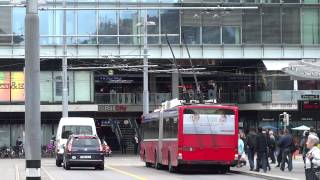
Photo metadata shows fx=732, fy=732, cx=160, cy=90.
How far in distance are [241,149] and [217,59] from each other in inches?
1235

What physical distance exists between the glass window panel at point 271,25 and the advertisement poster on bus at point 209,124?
3662cm

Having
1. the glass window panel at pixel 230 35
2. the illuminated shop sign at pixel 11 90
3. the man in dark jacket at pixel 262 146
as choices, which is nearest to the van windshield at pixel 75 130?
the man in dark jacket at pixel 262 146

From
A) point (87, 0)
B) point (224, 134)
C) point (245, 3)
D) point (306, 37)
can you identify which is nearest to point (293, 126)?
point (306, 37)

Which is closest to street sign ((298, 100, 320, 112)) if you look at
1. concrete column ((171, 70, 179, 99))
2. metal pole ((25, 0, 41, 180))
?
metal pole ((25, 0, 41, 180))

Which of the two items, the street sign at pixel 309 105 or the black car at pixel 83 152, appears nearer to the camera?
the street sign at pixel 309 105

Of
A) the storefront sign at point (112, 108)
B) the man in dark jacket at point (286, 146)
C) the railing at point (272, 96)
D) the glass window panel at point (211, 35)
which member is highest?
the glass window panel at point (211, 35)

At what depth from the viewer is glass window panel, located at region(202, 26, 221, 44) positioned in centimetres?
6550

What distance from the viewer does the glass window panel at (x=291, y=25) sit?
66562mm

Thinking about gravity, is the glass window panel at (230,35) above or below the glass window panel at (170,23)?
below

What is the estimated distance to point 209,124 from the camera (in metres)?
30.7

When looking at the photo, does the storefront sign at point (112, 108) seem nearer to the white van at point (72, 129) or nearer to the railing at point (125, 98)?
the railing at point (125, 98)

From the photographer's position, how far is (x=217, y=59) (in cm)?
6675

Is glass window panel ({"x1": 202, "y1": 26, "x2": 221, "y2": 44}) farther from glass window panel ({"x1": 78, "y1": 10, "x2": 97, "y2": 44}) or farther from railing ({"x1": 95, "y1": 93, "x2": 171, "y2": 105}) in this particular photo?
glass window panel ({"x1": 78, "y1": 10, "x2": 97, "y2": 44})

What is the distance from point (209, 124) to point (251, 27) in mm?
36806
